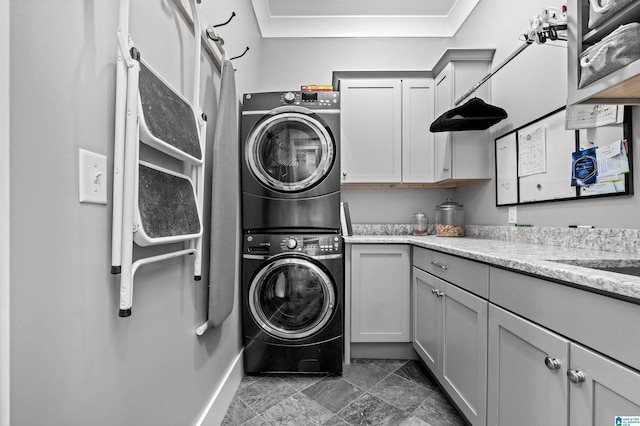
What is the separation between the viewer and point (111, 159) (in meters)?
0.75

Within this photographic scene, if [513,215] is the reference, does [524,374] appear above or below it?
below

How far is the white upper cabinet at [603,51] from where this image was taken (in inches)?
35.9

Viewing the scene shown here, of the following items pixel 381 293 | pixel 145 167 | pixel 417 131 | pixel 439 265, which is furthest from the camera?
pixel 417 131

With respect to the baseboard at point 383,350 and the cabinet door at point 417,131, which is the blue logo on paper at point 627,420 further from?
the cabinet door at point 417,131

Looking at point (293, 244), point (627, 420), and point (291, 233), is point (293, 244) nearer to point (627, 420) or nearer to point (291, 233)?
point (291, 233)

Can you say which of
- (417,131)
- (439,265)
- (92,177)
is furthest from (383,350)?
(92,177)

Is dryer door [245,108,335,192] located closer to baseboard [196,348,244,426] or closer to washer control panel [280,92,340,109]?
washer control panel [280,92,340,109]

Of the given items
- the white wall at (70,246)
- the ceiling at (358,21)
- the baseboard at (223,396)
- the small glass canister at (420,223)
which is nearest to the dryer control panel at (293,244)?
the baseboard at (223,396)

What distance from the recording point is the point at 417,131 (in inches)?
100

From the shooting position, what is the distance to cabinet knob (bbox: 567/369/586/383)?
30.9 inches

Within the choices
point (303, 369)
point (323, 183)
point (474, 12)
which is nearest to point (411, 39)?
point (474, 12)

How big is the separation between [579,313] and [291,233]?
149cm

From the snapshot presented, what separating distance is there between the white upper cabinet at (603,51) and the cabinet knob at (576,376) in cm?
88

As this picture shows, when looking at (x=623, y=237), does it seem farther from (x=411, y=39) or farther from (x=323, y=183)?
(x=411, y=39)
